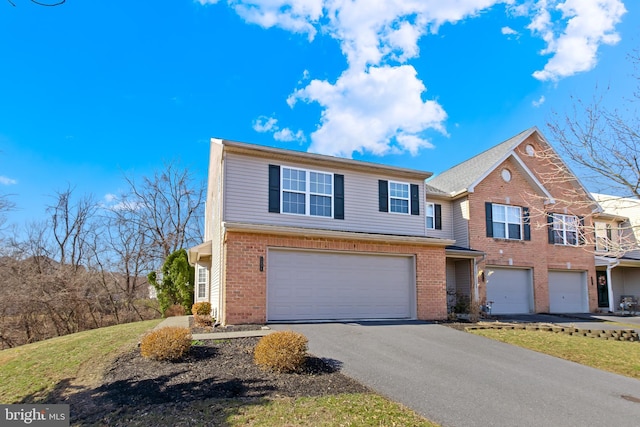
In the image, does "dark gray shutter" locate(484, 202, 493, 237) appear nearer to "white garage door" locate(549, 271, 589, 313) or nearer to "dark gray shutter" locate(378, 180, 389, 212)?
"white garage door" locate(549, 271, 589, 313)

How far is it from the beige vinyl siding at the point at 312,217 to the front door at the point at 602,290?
13.2 metres

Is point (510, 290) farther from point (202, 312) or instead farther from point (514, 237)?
point (202, 312)

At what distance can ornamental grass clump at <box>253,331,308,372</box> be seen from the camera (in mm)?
7215

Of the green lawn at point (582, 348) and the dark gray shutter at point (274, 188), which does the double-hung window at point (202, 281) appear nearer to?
the dark gray shutter at point (274, 188)

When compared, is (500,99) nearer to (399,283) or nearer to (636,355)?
(399,283)

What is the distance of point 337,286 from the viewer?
13750 millimetres

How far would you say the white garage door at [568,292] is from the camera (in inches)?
804

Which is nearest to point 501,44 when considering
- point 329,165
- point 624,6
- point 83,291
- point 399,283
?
point 624,6

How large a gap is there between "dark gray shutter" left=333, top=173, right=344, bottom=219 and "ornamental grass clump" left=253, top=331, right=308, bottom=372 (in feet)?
24.9

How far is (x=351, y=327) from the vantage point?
38.9 feet

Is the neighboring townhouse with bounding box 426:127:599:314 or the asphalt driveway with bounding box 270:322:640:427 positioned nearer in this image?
the asphalt driveway with bounding box 270:322:640:427

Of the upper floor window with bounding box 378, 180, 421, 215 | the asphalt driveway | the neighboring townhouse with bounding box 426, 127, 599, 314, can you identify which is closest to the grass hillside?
the asphalt driveway

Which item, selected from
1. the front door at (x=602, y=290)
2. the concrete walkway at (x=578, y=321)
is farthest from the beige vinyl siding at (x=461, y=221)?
the front door at (x=602, y=290)

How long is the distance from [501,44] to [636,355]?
411 inches
